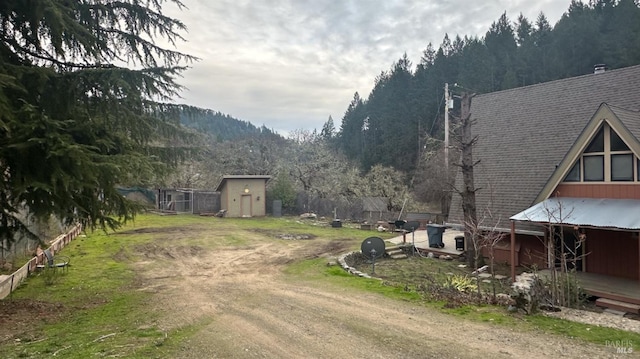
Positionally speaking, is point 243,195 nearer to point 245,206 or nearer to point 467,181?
point 245,206

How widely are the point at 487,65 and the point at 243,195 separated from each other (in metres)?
29.2

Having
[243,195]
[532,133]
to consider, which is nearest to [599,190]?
[532,133]

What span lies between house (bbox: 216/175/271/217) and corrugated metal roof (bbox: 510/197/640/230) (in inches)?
927

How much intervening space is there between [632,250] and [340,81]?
25.6m

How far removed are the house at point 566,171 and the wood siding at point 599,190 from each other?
0.08 ft

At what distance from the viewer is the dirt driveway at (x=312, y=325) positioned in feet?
20.7

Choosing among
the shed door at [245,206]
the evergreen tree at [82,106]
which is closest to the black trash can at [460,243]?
the evergreen tree at [82,106]

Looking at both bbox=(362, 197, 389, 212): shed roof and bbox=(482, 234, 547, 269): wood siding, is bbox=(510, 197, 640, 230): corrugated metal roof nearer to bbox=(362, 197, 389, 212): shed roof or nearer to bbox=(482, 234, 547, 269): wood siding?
bbox=(482, 234, 547, 269): wood siding

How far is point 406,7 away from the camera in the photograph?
19781 mm

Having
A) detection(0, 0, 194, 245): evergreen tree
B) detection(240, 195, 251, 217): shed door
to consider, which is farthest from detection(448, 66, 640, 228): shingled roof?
detection(240, 195, 251, 217): shed door

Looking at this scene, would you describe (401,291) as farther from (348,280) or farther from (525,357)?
(525,357)

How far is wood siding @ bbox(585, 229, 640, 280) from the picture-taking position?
11.5 metres

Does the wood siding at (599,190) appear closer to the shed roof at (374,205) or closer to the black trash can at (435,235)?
the black trash can at (435,235)

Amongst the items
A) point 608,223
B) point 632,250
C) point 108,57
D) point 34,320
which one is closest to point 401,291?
point 608,223
